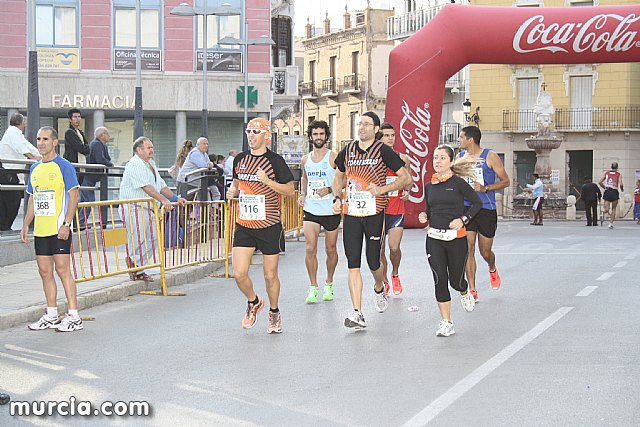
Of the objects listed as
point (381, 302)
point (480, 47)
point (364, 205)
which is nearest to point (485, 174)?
point (381, 302)

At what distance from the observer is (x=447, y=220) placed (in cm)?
1012

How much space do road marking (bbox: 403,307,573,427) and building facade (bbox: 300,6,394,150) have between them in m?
56.9

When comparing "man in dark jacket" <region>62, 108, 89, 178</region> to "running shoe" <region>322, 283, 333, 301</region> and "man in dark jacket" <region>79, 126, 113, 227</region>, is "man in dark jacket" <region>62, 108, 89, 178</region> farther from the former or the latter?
"running shoe" <region>322, 283, 333, 301</region>

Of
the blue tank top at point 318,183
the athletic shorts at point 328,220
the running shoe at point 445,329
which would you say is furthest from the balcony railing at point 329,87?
the running shoe at point 445,329

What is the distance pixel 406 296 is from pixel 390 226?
100 cm

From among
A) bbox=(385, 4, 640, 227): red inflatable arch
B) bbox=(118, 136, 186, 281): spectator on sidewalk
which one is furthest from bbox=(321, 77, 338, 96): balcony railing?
bbox=(118, 136, 186, 281): spectator on sidewalk

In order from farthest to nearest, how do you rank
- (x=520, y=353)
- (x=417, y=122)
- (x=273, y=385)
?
(x=417, y=122) < (x=520, y=353) < (x=273, y=385)

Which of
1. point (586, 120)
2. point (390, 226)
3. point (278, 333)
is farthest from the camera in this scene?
point (586, 120)

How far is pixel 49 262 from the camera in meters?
10.5

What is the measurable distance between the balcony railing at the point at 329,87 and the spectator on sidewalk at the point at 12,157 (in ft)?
181

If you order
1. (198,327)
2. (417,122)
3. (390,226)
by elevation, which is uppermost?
(417,122)

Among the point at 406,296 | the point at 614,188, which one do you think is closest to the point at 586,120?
the point at 614,188

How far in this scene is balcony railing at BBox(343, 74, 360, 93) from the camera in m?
68.2

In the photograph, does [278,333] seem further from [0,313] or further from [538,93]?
[538,93]
